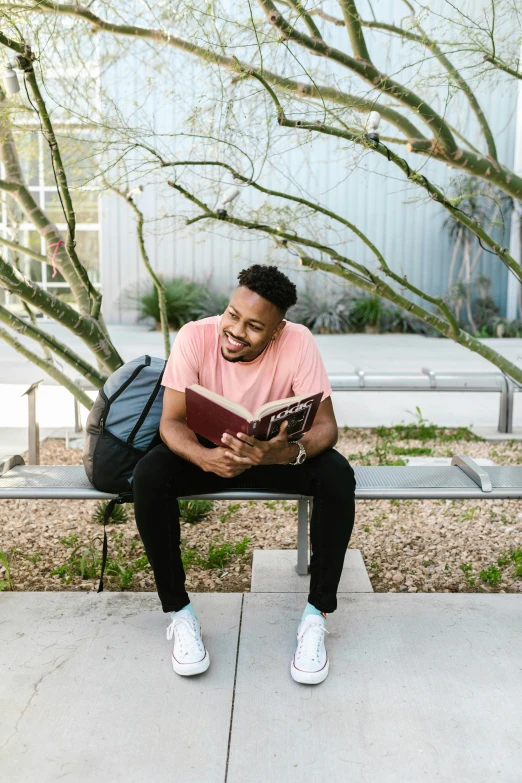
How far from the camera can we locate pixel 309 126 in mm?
2949

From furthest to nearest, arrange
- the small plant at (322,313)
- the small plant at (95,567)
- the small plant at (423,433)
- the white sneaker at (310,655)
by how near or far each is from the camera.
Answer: the small plant at (322,313) < the small plant at (423,433) < the small plant at (95,567) < the white sneaker at (310,655)

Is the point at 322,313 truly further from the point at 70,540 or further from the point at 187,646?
the point at 187,646

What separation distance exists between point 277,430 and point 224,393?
1.31 ft

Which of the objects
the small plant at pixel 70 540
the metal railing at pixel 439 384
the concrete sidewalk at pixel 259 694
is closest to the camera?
the concrete sidewalk at pixel 259 694

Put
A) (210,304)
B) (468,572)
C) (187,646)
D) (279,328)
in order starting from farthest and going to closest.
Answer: (210,304) < (468,572) < (279,328) < (187,646)

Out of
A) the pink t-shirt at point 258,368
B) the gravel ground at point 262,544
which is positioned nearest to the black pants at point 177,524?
the pink t-shirt at point 258,368

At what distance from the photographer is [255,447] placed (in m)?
2.22

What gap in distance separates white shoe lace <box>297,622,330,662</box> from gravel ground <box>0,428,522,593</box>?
Result: 58 centimetres

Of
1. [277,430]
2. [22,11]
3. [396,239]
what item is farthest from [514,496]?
[396,239]

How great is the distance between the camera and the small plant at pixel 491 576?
9.30 ft

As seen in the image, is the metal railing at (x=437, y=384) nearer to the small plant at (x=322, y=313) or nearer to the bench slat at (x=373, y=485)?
the bench slat at (x=373, y=485)

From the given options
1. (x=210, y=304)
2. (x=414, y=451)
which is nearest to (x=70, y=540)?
(x=414, y=451)

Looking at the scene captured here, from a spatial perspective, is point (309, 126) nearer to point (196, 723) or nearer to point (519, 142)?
point (196, 723)

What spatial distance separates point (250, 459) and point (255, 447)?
5 centimetres
